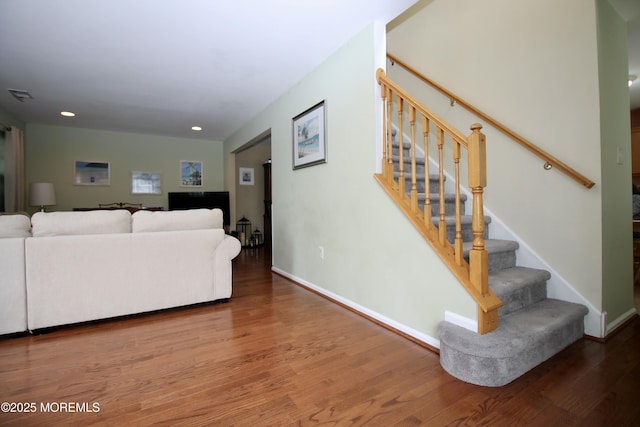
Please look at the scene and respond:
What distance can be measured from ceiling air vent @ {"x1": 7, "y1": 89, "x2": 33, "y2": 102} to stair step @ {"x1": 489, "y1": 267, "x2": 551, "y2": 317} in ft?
17.7

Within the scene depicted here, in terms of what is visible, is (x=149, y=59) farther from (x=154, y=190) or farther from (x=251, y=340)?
(x=154, y=190)

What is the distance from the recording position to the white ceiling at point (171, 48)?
2137 millimetres

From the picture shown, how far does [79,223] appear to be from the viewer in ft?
7.43

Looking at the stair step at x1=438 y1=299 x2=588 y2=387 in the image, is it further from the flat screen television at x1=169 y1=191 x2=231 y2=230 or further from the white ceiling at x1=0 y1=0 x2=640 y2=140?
the flat screen television at x1=169 y1=191 x2=231 y2=230

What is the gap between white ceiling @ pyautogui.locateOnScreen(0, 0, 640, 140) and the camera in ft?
7.01

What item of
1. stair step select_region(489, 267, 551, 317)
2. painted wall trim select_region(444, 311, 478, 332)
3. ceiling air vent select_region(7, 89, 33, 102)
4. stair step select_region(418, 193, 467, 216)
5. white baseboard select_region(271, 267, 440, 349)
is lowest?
white baseboard select_region(271, 267, 440, 349)

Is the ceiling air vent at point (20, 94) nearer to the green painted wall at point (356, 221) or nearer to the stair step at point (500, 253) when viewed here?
the green painted wall at point (356, 221)

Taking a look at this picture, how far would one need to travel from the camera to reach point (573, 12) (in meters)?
2.03

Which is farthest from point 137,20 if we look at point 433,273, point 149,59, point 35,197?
point 35,197

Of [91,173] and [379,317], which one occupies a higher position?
[91,173]

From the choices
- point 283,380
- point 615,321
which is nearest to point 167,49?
point 283,380

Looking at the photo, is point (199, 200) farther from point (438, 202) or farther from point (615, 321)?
point (615, 321)

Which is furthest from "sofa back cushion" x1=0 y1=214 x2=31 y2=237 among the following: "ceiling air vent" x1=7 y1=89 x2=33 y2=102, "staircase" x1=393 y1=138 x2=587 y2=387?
"staircase" x1=393 y1=138 x2=587 y2=387

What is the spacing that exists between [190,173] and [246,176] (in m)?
1.17
